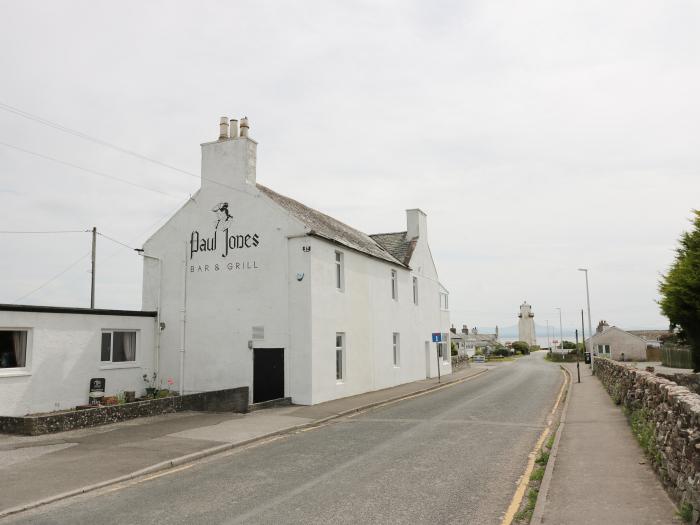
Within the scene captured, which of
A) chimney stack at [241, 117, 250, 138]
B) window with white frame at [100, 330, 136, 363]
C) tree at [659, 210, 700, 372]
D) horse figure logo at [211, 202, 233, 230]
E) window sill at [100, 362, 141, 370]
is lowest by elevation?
window sill at [100, 362, 141, 370]

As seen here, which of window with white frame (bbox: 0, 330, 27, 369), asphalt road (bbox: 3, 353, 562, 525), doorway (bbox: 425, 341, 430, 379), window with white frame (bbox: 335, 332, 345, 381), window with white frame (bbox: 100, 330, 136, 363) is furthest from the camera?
doorway (bbox: 425, 341, 430, 379)

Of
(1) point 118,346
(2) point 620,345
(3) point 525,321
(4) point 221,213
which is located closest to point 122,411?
(1) point 118,346

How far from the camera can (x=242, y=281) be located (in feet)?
70.6

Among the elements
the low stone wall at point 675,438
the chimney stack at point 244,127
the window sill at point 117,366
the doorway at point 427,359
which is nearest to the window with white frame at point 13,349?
the window sill at point 117,366

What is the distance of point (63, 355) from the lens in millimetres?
17812

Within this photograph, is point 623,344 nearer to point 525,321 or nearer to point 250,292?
point 525,321

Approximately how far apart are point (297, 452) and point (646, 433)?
7.21m

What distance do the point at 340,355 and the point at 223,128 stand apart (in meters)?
10.7

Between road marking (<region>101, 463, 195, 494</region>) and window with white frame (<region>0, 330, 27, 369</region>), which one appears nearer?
road marking (<region>101, 463, 195, 494</region>)

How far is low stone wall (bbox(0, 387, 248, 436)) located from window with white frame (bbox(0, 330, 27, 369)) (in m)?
2.38

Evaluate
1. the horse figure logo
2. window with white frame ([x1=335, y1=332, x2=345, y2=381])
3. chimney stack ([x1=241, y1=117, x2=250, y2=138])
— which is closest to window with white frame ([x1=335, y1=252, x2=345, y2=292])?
window with white frame ([x1=335, y1=332, x2=345, y2=381])

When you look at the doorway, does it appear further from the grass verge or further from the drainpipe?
the grass verge

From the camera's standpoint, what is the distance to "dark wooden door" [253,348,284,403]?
2047 cm

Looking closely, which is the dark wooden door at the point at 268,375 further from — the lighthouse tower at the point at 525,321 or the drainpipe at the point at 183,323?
the lighthouse tower at the point at 525,321
